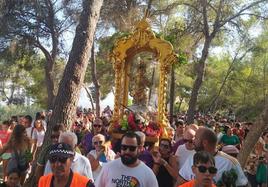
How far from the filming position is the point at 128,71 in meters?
14.4

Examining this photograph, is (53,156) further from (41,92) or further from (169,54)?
(41,92)

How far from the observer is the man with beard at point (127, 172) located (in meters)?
4.59

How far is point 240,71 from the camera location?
4009 centimetres

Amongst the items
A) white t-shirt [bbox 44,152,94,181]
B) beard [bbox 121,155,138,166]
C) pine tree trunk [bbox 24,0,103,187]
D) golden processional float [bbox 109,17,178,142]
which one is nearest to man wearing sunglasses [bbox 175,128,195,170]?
white t-shirt [bbox 44,152,94,181]

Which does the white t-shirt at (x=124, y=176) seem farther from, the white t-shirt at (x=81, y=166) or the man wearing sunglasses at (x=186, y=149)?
the man wearing sunglasses at (x=186, y=149)

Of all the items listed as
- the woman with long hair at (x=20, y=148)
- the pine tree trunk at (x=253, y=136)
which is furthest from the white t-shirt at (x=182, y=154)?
the woman with long hair at (x=20, y=148)

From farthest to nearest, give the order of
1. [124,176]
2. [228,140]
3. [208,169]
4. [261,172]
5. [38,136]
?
[38,136]
[228,140]
[261,172]
[124,176]
[208,169]

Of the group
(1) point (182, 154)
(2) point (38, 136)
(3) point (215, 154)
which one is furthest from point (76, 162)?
(2) point (38, 136)

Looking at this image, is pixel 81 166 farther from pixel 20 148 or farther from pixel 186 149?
pixel 20 148

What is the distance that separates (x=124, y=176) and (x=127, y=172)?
0.05m

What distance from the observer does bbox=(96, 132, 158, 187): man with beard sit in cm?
459

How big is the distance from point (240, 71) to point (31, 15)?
2258 centimetres

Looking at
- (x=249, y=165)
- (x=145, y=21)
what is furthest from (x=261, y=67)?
(x=249, y=165)

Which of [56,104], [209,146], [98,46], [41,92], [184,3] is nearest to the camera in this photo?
[209,146]
